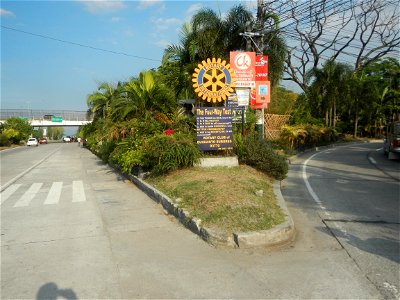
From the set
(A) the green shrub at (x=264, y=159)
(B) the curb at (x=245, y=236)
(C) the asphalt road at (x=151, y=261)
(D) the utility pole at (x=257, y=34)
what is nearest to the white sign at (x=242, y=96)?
(A) the green shrub at (x=264, y=159)

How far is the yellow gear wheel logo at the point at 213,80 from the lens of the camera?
41.5ft

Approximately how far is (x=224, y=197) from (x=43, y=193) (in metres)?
6.31

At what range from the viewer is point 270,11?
20.6 meters

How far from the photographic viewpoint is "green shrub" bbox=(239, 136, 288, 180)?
464 inches

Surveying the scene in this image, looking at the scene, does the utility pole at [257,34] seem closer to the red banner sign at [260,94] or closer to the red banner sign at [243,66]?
the red banner sign at [260,94]

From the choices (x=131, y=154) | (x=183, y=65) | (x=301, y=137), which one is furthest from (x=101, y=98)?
(x=131, y=154)

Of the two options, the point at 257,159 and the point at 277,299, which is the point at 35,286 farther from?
the point at 257,159

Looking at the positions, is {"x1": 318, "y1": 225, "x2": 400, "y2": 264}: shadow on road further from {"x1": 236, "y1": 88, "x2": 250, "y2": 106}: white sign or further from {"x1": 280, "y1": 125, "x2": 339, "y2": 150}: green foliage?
{"x1": 280, "y1": 125, "x2": 339, "y2": 150}: green foliage

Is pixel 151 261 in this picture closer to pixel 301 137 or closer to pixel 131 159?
pixel 131 159

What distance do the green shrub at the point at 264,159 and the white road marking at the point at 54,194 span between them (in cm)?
568

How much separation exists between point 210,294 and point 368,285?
1867 mm

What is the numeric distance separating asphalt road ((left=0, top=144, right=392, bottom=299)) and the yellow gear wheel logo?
5.36 meters

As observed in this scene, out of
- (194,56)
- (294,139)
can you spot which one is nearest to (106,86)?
(194,56)

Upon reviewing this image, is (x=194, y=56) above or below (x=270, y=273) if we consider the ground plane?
above
